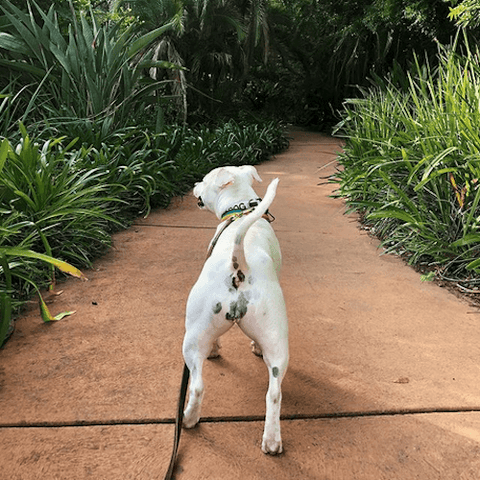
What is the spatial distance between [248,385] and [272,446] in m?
0.52

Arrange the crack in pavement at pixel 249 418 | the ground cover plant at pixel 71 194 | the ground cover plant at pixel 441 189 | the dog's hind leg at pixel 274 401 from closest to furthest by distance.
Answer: the dog's hind leg at pixel 274 401, the crack in pavement at pixel 249 418, the ground cover plant at pixel 71 194, the ground cover plant at pixel 441 189

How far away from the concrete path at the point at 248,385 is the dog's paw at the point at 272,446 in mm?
31

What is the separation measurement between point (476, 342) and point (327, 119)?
46.6 ft

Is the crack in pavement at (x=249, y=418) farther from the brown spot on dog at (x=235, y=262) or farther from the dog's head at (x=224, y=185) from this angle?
the dog's head at (x=224, y=185)

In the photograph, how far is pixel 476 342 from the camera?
9.64ft

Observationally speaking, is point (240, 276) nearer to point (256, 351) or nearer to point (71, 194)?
point (256, 351)

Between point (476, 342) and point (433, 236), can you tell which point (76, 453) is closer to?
point (476, 342)

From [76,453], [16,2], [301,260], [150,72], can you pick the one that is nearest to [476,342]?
[301,260]

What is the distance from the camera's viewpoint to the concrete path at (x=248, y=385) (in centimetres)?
195

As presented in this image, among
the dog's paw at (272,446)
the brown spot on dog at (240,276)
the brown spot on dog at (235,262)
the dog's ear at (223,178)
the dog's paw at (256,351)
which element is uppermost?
the dog's ear at (223,178)

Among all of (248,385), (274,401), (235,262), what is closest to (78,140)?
(248,385)

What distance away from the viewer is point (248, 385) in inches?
97.1

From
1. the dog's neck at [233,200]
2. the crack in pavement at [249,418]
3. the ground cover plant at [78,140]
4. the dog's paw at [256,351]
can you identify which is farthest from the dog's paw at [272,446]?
the ground cover plant at [78,140]

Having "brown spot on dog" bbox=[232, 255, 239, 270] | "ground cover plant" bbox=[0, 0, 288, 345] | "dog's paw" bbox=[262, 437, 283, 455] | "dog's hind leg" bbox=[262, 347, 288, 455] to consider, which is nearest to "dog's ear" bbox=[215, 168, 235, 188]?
"brown spot on dog" bbox=[232, 255, 239, 270]
